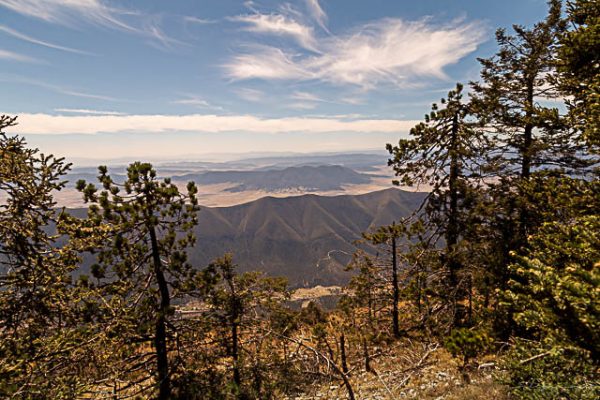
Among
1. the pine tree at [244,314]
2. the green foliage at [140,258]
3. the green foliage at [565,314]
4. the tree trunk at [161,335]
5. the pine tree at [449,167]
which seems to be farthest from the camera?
the pine tree at [449,167]

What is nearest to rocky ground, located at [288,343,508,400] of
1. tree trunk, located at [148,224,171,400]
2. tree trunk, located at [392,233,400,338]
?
tree trunk, located at [392,233,400,338]

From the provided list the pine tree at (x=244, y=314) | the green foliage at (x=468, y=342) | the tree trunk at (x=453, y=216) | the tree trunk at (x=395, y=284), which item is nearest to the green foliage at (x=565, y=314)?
the green foliage at (x=468, y=342)

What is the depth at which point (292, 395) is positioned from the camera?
1355 cm

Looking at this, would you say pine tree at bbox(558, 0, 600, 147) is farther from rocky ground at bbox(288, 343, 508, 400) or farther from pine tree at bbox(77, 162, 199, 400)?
pine tree at bbox(77, 162, 199, 400)

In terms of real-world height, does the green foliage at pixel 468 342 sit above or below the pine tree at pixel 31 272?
below

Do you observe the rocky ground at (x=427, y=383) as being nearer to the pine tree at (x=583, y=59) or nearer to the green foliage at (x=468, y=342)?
the green foliage at (x=468, y=342)

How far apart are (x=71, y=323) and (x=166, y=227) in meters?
3.52

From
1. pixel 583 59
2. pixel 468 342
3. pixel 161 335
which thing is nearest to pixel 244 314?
pixel 161 335

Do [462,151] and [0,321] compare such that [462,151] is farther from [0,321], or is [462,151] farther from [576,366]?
[0,321]

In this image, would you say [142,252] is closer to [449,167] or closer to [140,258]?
[140,258]

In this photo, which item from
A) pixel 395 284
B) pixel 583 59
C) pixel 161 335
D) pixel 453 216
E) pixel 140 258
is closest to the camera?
pixel 583 59

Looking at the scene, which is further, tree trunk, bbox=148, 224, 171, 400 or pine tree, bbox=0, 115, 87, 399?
tree trunk, bbox=148, 224, 171, 400

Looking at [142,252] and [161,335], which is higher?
[142,252]

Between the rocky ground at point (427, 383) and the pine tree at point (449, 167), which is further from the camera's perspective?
the pine tree at point (449, 167)
